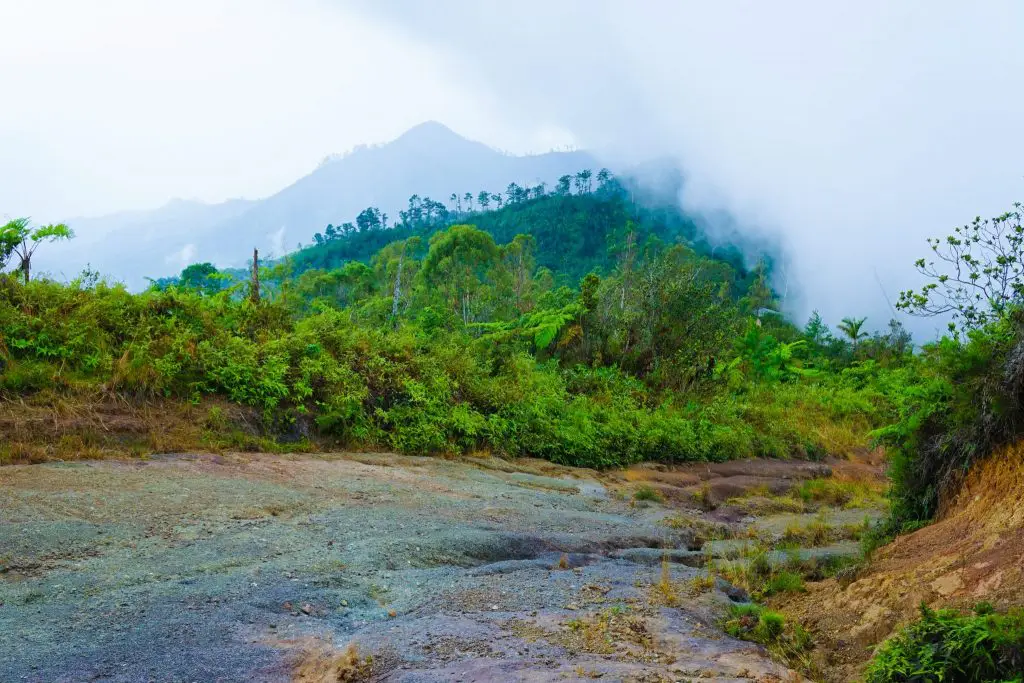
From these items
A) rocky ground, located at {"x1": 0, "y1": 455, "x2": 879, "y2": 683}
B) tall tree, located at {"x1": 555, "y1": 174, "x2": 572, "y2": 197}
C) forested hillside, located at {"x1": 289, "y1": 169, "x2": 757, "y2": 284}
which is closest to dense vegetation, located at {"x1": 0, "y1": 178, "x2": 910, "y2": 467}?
rocky ground, located at {"x1": 0, "y1": 455, "x2": 879, "y2": 683}

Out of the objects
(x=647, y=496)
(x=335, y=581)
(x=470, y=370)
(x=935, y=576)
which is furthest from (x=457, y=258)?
(x=935, y=576)

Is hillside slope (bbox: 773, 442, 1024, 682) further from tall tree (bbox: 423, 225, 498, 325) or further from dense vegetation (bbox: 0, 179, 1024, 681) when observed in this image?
tall tree (bbox: 423, 225, 498, 325)

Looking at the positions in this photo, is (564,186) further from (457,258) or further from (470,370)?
(470,370)

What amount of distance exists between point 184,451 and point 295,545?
12.9 feet

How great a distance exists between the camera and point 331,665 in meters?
3.99

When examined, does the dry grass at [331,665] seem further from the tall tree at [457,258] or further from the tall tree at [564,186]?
the tall tree at [564,186]

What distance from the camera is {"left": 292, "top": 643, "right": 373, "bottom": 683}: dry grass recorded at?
3848mm

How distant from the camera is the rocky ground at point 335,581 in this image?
3.99m

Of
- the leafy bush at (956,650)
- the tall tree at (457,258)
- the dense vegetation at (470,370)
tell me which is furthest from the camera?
the tall tree at (457,258)

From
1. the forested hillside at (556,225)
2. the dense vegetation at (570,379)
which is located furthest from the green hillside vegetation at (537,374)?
the forested hillside at (556,225)

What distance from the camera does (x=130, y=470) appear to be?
7.86m

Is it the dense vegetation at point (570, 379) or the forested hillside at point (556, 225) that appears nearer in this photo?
the dense vegetation at point (570, 379)

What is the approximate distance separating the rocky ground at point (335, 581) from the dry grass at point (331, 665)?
12 mm

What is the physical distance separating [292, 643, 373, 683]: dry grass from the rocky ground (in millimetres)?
12
